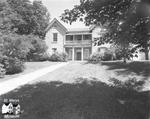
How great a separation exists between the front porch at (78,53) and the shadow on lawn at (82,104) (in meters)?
24.4

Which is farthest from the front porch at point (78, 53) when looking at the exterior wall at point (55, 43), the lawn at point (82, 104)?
the lawn at point (82, 104)

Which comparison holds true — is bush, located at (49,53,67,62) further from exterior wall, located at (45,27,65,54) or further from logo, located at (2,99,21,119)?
logo, located at (2,99,21,119)

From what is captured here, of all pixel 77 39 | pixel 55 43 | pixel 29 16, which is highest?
pixel 29 16

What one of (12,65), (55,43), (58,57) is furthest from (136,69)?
(55,43)

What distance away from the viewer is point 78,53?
34.2m

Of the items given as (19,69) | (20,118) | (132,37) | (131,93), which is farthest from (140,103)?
(19,69)

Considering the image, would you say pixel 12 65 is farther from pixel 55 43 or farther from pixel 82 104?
pixel 55 43

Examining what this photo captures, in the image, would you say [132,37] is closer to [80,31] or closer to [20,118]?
[20,118]

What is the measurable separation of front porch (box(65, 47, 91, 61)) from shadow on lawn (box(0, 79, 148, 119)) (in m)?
24.4

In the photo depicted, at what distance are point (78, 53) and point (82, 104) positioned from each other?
91.3 feet

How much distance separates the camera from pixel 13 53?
17.1 metres

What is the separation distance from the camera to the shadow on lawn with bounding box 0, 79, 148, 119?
18.2 ft

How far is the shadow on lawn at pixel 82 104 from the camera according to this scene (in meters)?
5.55

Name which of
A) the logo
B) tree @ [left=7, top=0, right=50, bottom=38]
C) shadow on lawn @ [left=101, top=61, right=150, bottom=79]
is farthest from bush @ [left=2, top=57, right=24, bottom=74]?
tree @ [left=7, top=0, right=50, bottom=38]
